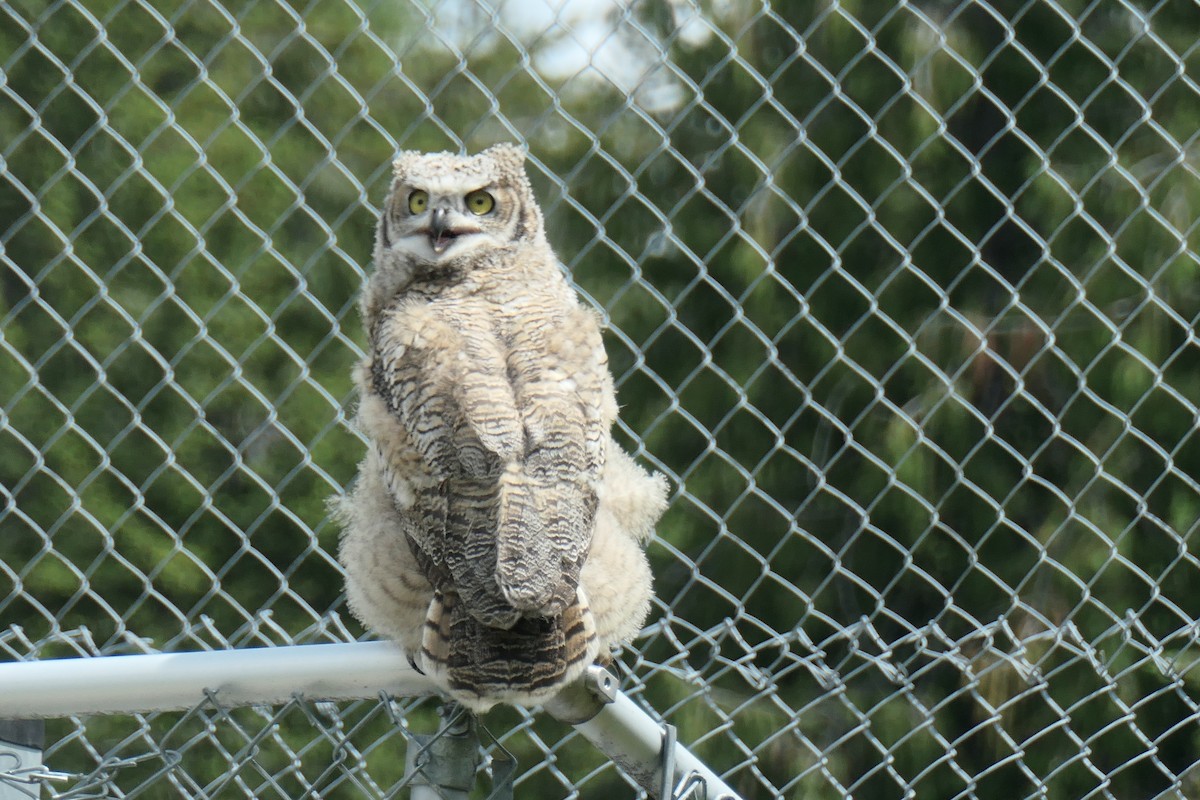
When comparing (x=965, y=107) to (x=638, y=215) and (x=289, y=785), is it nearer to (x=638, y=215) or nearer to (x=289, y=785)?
(x=638, y=215)

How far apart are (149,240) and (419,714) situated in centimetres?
230

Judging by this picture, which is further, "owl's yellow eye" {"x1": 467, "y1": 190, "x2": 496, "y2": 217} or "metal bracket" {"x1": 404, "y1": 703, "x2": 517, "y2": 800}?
"owl's yellow eye" {"x1": 467, "y1": 190, "x2": 496, "y2": 217}

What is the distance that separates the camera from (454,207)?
260 centimetres

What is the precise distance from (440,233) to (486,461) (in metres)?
0.69

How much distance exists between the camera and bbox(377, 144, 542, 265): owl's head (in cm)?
255

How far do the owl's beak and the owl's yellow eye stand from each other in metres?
0.09

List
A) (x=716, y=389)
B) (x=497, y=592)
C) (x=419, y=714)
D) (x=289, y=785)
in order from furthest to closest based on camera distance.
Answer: (x=716, y=389)
(x=289, y=785)
(x=419, y=714)
(x=497, y=592)

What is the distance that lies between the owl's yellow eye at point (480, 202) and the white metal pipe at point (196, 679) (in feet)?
3.53

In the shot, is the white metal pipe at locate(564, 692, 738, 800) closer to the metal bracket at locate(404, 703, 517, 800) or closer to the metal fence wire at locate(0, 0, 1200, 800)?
the metal bracket at locate(404, 703, 517, 800)

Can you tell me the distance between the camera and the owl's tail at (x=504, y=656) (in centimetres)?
187

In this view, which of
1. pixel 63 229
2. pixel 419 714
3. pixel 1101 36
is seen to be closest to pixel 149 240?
pixel 63 229

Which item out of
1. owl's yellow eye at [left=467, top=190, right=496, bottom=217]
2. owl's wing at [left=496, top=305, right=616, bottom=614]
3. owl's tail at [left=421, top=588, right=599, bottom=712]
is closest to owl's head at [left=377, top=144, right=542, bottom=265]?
owl's yellow eye at [left=467, top=190, right=496, bottom=217]

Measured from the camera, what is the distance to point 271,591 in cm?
505

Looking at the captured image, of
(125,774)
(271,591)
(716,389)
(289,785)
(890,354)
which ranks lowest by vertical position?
(125,774)
